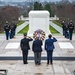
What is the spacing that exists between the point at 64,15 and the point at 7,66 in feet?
185

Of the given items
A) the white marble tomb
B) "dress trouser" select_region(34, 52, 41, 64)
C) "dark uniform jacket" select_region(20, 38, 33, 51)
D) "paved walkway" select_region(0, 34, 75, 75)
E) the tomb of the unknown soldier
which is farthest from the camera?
the white marble tomb

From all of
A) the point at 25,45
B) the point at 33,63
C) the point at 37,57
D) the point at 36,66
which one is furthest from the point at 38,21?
the point at 36,66

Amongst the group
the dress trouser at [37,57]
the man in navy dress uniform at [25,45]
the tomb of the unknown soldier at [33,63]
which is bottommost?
the tomb of the unknown soldier at [33,63]

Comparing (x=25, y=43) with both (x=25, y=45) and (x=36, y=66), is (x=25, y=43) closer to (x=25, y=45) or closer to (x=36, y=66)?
(x=25, y=45)

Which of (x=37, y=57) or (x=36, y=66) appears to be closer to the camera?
(x=36, y=66)

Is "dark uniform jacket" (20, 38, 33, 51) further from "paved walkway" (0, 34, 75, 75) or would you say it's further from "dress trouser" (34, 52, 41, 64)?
"paved walkway" (0, 34, 75, 75)

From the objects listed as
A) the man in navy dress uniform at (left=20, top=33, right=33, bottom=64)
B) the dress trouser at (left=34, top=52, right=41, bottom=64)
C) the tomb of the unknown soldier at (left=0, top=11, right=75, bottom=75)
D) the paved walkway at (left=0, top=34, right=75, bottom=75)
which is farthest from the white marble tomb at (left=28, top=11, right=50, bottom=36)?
the dress trouser at (left=34, top=52, right=41, bottom=64)

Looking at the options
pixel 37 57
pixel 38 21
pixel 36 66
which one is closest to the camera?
pixel 36 66

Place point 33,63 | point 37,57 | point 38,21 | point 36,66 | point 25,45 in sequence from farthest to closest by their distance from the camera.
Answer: point 38,21 → point 33,63 → point 25,45 → point 37,57 → point 36,66

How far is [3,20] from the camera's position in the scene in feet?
197

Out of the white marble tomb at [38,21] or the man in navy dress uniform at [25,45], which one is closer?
the man in navy dress uniform at [25,45]

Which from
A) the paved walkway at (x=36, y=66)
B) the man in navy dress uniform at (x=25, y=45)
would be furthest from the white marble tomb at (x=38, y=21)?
the man in navy dress uniform at (x=25, y=45)

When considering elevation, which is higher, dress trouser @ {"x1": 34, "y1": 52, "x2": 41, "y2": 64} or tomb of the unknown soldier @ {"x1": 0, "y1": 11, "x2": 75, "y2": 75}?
dress trouser @ {"x1": 34, "y1": 52, "x2": 41, "y2": 64}

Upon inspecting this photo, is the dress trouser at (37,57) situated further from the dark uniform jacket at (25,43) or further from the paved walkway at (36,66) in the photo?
the dark uniform jacket at (25,43)
